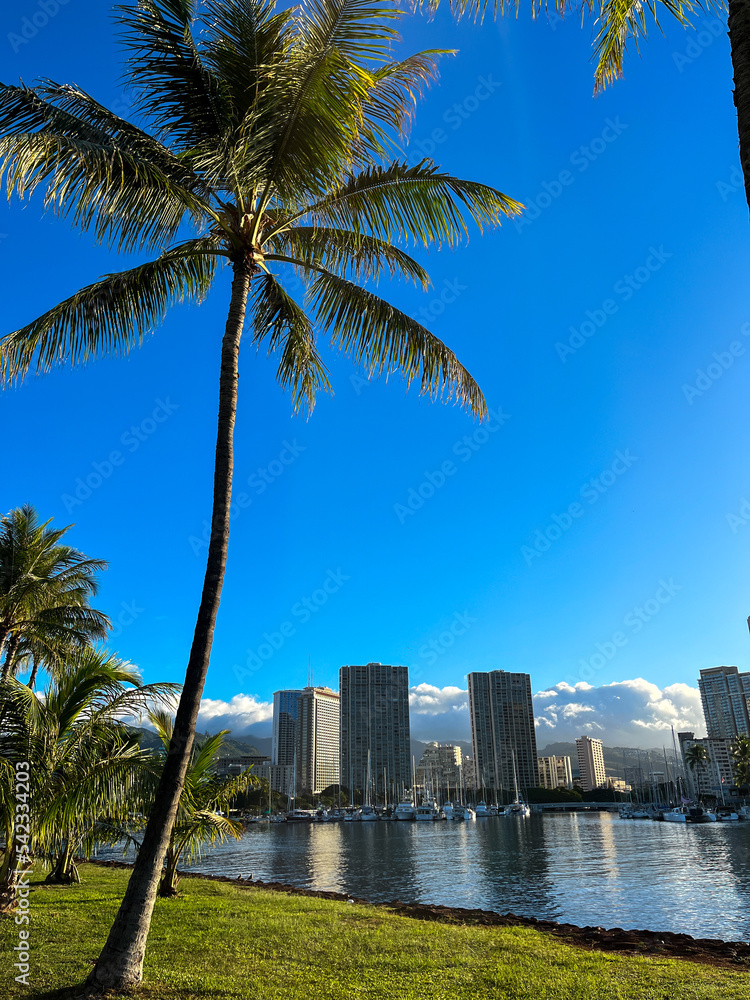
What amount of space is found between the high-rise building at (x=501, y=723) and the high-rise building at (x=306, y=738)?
140 feet

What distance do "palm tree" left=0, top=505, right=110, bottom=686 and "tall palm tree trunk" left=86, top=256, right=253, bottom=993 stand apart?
11334mm

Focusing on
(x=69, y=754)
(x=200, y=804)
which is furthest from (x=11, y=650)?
(x=69, y=754)

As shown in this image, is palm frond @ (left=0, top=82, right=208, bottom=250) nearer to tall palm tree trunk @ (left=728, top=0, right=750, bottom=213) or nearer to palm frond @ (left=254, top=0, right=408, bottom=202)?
palm frond @ (left=254, top=0, right=408, bottom=202)

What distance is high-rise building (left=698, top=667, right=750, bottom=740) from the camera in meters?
Result: 177

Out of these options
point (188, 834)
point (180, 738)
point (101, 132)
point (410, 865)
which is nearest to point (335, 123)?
point (101, 132)

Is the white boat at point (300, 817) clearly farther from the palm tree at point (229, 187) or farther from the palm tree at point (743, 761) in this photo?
the palm tree at point (229, 187)

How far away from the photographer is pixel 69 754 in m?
9.48

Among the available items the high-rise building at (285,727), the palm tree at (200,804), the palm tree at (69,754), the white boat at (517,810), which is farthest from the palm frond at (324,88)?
the high-rise building at (285,727)

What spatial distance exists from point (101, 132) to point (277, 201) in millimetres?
2476

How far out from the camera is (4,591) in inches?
673

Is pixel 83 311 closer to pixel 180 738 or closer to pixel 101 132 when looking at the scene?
pixel 101 132

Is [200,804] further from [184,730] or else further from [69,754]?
[184,730]

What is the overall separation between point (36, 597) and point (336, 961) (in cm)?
1341

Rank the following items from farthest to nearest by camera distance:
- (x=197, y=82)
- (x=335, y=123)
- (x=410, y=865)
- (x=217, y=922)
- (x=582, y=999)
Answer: (x=410, y=865) < (x=217, y=922) < (x=197, y=82) < (x=335, y=123) < (x=582, y=999)
